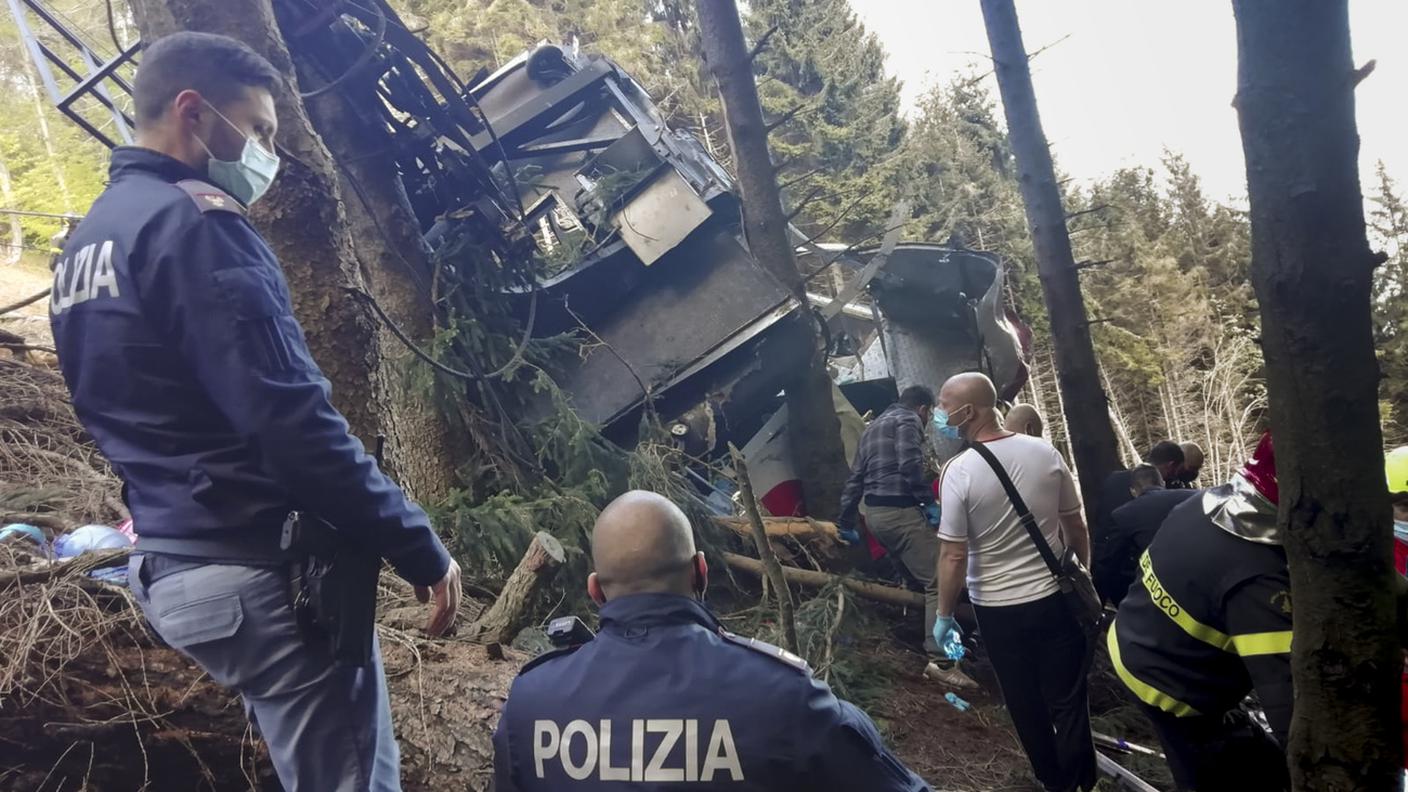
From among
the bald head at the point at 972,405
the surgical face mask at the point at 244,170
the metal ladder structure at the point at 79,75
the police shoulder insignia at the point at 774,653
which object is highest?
the metal ladder structure at the point at 79,75

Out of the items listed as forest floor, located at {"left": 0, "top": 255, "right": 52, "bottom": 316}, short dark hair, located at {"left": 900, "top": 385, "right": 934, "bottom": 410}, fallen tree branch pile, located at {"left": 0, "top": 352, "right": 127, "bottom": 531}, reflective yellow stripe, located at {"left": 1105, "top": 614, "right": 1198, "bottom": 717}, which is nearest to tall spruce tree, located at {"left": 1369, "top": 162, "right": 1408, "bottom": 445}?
short dark hair, located at {"left": 900, "top": 385, "right": 934, "bottom": 410}

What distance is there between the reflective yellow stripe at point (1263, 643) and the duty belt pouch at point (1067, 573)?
1.40 metres

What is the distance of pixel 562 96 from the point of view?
26.7 feet

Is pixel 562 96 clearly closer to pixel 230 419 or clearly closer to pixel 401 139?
pixel 401 139

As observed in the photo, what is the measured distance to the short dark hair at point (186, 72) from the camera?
199cm

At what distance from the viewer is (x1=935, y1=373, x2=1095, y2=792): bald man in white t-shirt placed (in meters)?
3.82

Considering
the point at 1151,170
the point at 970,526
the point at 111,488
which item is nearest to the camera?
the point at 970,526

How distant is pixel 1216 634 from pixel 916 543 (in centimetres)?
368

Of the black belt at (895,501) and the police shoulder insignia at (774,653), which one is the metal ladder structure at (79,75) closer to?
the police shoulder insignia at (774,653)

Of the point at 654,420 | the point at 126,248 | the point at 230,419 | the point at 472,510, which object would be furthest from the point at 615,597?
the point at 654,420

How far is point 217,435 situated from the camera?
187 cm

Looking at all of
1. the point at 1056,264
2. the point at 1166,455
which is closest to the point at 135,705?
the point at 1166,455

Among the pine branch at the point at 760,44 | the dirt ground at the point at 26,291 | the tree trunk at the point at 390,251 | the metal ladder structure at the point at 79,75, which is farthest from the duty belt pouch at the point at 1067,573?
the dirt ground at the point at 26,291

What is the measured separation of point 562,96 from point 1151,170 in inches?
1216
